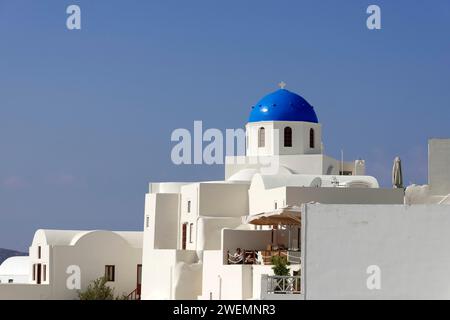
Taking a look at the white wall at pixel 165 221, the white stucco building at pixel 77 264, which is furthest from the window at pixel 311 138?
the white stucco building at pixel 77 264

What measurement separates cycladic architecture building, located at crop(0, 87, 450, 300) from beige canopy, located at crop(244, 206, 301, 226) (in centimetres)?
4

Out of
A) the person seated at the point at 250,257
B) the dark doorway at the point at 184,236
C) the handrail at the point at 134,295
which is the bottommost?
the handrail at the point at 134,295

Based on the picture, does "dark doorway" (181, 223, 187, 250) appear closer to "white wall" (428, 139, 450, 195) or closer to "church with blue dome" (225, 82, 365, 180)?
"church with blue dome" (225, 82, 365, 180)

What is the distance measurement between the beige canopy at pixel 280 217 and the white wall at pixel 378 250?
9065 mm

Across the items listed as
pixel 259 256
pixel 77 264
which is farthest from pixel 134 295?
pixel 259 256

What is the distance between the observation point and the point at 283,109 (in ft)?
181

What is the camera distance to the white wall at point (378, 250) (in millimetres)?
31359

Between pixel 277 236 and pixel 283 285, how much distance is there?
32.5 ft

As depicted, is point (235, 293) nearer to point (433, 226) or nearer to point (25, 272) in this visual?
point (433, 226)

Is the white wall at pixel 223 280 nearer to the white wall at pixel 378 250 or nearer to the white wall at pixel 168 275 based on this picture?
the white wall at pixel 168 275

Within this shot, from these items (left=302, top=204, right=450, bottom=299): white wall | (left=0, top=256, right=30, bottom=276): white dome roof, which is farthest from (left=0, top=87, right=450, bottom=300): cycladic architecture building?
(left=0, top=256, right=30, bottom=276): white dome roof

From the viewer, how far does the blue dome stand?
5522 centimetres

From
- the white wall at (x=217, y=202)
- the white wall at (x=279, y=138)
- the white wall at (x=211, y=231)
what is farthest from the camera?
the white wall at (x=279, y=138)

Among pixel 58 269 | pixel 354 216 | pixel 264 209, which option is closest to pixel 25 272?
pixel 58 269
